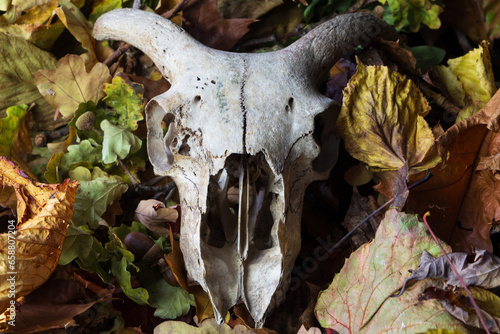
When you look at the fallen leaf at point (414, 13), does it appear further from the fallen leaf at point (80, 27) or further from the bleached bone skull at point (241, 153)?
the fallen leaf at point (80, 27)

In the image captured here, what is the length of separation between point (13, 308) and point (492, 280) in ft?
2.56

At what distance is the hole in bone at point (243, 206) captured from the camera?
82 cm

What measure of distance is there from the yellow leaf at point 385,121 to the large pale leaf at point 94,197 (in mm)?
466

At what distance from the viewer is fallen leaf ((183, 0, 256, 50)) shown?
1115mm

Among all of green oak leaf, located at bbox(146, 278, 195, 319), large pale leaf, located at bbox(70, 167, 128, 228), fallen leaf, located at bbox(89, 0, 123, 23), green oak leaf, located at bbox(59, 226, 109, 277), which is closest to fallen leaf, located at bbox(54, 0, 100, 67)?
fallen leaf, located at bbox(89, 0, 123, 23)

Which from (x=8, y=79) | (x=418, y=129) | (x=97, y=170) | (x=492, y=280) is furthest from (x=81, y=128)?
(x=492, y=280)

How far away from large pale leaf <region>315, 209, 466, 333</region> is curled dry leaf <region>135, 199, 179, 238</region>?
0.33 metres

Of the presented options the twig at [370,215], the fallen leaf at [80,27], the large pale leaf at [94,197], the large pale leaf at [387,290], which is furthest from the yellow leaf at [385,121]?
the fallen leaf at [80,27]

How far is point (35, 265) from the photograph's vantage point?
837 millimetres

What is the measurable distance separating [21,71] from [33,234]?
0.46 m

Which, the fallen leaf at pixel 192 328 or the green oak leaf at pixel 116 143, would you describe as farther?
the green oak leaf at pixel 116 143

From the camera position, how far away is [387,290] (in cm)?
80

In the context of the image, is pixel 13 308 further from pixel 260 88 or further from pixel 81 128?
pixel 260 88

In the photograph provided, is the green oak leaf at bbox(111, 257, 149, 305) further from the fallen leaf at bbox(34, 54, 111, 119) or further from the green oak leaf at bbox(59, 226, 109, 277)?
the fallen leaf at bbox(34, 54, 111, 119)
